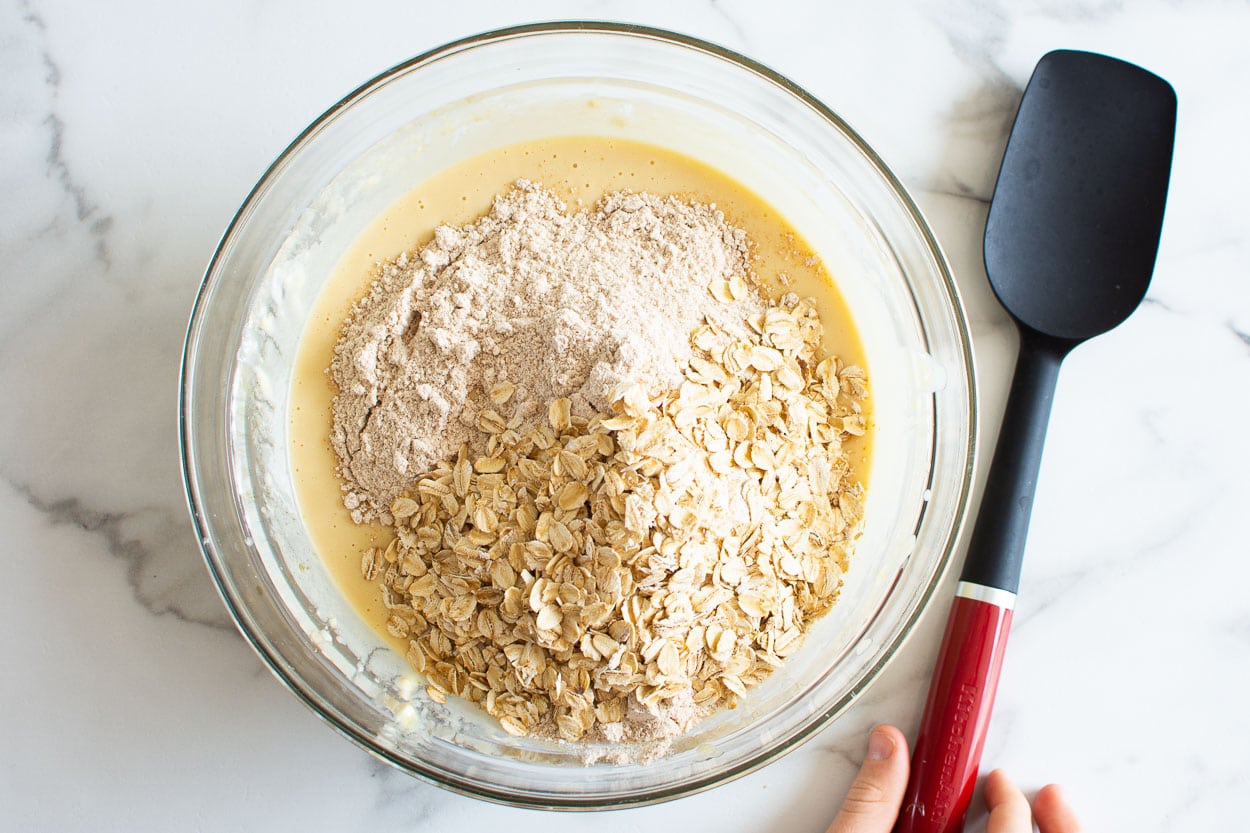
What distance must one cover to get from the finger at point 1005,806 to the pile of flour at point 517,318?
2.40 feet

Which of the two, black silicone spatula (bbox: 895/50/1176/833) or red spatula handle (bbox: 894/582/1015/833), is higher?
black silicone spatula (bbox: 895/50/1176/833)

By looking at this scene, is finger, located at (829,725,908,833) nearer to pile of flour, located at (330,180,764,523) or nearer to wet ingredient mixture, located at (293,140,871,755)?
wet ingredient mixture, located at (293,140,871,755)

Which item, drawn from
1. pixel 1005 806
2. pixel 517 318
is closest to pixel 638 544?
pixel 517 318

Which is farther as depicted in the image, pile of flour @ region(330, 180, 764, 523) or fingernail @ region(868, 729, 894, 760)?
fingernail @ region(868, 729, 894, 760)

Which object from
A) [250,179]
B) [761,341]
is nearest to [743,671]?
[761,341]

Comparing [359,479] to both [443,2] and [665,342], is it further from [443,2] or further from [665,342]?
[443,2]

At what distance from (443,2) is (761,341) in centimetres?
64

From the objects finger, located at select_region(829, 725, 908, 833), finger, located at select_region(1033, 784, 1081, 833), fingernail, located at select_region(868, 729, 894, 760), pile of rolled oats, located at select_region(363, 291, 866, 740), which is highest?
pile of rolled oats, located at select_region(363, 291, 866, 740)

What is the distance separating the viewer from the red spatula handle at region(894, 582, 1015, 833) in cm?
114

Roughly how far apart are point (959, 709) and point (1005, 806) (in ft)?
0.53

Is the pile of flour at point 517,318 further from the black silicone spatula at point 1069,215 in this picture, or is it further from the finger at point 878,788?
the finger at point 878,788

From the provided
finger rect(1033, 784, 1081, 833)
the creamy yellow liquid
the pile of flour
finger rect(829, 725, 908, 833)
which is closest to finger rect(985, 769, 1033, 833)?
finger rect(1033, 784, 1081, 833)

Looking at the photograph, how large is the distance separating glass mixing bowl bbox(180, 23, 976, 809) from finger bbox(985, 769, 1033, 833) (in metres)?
0.31

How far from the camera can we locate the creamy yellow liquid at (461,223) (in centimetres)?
110
